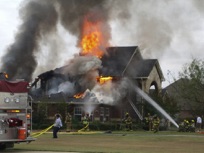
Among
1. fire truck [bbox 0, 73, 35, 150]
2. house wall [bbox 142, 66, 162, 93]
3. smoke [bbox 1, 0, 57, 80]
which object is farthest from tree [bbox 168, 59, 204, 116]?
fire truck [bbox 0, 73, 35, 150]

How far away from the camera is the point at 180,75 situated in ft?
204

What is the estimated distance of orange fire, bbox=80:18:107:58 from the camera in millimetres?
49406

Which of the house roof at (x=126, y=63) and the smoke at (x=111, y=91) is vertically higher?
the house roof at (x=126, y=63)

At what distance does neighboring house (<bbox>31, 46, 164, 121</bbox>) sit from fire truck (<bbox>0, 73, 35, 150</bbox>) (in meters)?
31.8

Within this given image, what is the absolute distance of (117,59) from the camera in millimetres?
57594

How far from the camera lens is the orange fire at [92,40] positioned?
162ft

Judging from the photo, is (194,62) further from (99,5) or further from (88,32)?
(99,5)

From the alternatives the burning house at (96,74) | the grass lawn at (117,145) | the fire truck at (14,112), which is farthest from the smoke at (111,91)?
the fire truck at (14,112)

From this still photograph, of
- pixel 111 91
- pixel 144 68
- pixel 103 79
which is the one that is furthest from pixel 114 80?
pixel 144 68

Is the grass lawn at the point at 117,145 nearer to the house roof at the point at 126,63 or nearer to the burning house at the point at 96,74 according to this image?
the burning house at the point at 96,74

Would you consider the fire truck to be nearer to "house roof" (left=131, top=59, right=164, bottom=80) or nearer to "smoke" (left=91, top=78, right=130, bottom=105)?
"smoke" (left=91, top=78, right=130, bottom=105)

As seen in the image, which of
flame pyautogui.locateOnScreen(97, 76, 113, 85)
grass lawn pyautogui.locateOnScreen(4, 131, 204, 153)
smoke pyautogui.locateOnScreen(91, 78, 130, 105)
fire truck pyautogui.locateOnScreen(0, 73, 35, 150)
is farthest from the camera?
flame pyautogui.locateOnScreen(97, 76, 113, 85)

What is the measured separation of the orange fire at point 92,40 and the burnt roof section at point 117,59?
4.90 feet

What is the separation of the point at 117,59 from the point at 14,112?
39676 mm
